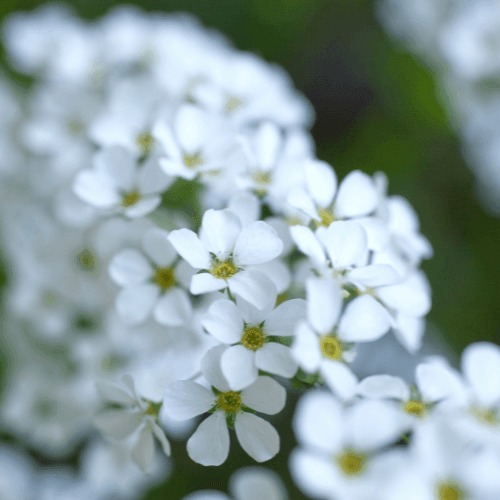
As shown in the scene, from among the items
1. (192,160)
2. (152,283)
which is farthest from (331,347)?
(192,160)

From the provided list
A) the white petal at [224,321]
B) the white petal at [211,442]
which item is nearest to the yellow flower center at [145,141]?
the white petal at [224,321]

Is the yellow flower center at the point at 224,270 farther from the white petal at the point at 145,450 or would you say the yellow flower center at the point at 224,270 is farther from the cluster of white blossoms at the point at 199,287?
the white petal at the point at 145,450

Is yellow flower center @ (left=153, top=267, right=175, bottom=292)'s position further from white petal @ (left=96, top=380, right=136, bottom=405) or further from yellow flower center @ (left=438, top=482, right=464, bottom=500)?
yellow flower center @ (left=438, top=482, right=464, bottom=500)

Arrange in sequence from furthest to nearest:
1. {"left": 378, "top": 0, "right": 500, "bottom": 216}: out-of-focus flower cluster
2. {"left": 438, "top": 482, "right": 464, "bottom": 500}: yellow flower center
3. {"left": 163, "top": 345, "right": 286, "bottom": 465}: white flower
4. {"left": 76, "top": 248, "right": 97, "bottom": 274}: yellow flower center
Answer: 1. {"left": 378, "top": 0, "right": 500, "bottom": 216}: out-of-focus flower cluster
2. {"left": 76, "top": 248, "right": 97, "bottom": 274}: yellow flower center
3. {"left": 163, "top": 345, "right": 286, "bottom": 465}: white flower
4. {"left": 438, "top": 482, "right": 464, "bottom": 500}: yellow flower center

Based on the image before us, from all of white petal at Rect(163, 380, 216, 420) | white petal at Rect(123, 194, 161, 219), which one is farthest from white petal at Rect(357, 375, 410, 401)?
white petal at Rect(123, 194, 161, 219)

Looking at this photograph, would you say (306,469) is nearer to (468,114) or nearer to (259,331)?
(259,331)
